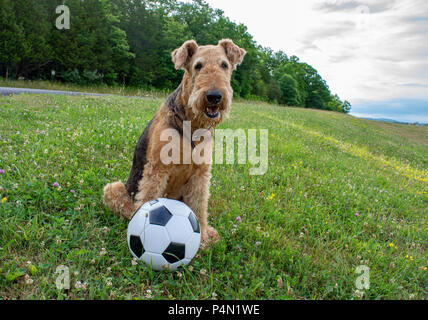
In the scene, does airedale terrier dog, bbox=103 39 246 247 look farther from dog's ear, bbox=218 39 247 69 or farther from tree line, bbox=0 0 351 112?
tree line, bbox=0 0 351 112

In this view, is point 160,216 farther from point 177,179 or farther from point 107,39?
point 107,39

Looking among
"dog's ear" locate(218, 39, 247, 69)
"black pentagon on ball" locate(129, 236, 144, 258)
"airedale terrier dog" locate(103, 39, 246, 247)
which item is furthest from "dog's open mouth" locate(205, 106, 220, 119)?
"black pentagon on ball" locate(129, 236, 144, 258)

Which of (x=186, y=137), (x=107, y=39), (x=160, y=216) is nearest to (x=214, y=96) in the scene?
(x=186, y=137)

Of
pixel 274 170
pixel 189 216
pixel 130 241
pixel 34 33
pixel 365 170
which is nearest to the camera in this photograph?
pixel 130 241

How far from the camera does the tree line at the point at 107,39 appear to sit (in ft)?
64.6

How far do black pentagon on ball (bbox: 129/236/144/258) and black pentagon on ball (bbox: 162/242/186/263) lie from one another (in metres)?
0.24

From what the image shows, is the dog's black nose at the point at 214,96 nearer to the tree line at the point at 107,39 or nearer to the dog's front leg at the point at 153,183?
the dog's front leg at the point at 153,183

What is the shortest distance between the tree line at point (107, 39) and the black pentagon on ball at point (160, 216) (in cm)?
2247

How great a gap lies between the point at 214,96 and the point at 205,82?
0.23 metres
